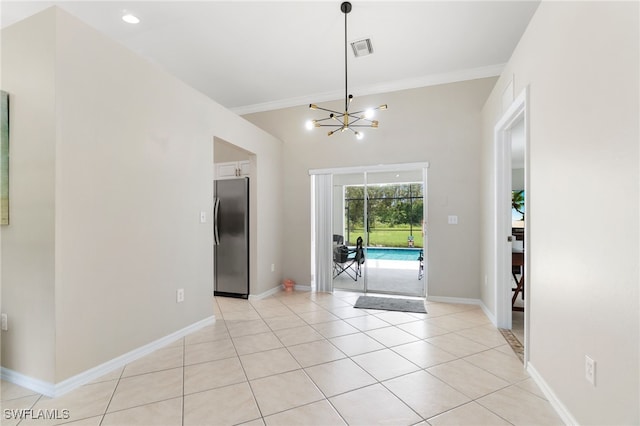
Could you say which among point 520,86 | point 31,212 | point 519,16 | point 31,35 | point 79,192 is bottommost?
point 31,212

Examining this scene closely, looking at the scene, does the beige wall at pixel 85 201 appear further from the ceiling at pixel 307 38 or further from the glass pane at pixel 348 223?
the glass pane at pixel 348 223

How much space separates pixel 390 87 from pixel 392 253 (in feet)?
8.69

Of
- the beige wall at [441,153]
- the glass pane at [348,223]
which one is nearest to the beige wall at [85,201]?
the glass pane at [348,223]

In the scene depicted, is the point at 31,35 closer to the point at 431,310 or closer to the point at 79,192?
the point at 79,192

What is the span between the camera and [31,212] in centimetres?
193

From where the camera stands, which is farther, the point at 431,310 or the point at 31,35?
the point at 431,310

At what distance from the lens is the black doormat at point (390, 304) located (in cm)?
377

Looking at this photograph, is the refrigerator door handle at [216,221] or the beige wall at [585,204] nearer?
the beige wall at [585,204]

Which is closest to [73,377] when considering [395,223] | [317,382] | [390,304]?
[317,382]

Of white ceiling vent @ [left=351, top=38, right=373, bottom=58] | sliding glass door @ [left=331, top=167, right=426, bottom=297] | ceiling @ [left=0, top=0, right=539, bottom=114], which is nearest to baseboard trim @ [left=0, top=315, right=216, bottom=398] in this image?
sliding glass door @ [left=331, top=167, right=426, bottom=297]

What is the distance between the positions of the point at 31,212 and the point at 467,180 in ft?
14.8

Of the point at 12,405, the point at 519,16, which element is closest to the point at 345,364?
the point at 12,405

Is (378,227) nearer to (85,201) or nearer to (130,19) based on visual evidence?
(85,201)

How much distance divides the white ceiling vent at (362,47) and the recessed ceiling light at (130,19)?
223 cm
